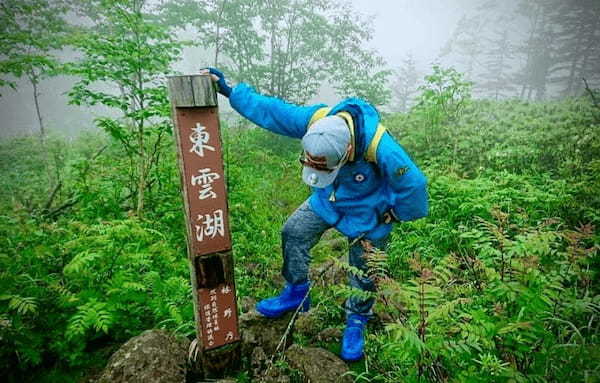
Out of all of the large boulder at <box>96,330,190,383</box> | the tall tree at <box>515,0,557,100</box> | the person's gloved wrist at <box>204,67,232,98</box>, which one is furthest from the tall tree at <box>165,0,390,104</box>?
the tall tree at <box>515,0,557,100</box>

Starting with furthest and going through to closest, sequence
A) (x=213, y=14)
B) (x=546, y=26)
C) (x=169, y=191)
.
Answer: (x=546, y=26), (x=213, y=14), (x=169, y=191)

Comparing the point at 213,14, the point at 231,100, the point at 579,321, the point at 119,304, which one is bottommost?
the point at 579,321

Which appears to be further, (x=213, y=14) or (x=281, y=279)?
(x=213, y=14)

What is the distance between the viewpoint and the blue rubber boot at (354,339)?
270 centimetres

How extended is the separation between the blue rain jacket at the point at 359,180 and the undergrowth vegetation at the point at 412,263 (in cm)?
51

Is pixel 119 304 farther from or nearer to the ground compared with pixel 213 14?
nearer to the ground

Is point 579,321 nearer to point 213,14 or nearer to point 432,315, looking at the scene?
point 432,315

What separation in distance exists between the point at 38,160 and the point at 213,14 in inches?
361

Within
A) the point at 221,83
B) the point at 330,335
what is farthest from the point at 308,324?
the point at 221,83

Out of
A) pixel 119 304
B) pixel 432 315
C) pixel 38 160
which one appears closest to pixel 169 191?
pixel 119 304

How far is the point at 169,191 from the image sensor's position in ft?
16.2

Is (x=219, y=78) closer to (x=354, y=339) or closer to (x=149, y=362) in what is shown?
(x=149, y=362)

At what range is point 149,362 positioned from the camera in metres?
2.32

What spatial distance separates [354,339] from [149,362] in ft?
5.39
